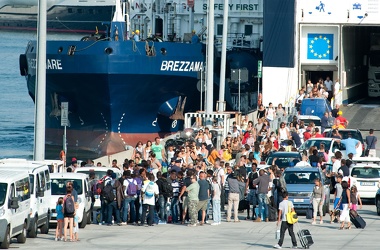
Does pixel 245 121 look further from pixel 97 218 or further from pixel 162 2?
pixel 162 2

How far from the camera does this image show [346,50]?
174 feet

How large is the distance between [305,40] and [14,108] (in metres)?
48.6

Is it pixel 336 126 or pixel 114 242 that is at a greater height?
pixel 336 126

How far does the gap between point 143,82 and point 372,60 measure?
12.9 m

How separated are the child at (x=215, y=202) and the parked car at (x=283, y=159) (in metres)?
4.93

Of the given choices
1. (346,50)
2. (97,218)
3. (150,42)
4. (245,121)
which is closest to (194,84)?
(150,42)

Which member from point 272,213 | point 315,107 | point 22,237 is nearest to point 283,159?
point 272,213

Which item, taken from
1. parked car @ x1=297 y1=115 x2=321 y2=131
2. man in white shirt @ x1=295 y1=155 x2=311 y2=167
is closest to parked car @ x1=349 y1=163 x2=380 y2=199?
man in white shirt @ x1=295 y1=155 x2=311 y2=167

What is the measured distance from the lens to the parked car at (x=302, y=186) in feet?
87.0

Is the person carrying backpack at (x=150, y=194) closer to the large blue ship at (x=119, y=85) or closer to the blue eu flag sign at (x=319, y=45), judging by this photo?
the blue eu flag sign at (x=319, y=45)

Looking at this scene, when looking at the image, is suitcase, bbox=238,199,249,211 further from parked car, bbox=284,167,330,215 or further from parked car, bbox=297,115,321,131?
parked car, bbox=297,115,321,131

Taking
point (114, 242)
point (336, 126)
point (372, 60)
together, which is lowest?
point (114, 242)

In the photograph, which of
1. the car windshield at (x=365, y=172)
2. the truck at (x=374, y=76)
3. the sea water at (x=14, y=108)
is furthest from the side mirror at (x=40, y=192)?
the sea water at (x=14, y=108)

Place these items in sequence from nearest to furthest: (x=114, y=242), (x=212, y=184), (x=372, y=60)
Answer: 1. (x=114, y=242)
2. (x=212, y=184)
3. (x=372, y=60)
